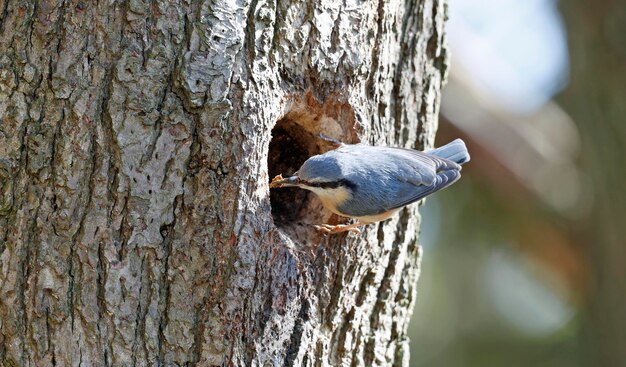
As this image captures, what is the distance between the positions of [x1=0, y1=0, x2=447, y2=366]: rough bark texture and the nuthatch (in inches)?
13.5

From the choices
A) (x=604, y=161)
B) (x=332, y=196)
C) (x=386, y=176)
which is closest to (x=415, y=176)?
(x=386, y=176)

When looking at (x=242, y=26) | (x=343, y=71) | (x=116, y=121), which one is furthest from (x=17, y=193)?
(x=343, y=71)

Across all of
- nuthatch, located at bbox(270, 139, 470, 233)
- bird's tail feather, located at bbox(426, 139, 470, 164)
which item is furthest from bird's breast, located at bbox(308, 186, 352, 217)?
→ bird's tail feather, located at bbox(426, 139, 470, 164)

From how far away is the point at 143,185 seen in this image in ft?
7.66

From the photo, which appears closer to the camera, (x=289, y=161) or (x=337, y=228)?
(x=337, y=228)

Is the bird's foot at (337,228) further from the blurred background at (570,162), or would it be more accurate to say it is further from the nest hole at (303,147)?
the blurred background at (570,162)

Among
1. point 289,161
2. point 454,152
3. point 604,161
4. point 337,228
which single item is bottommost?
point 337,228

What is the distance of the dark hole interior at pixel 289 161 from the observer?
3021 mm

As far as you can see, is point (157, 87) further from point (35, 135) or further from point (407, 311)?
point (407, 311)

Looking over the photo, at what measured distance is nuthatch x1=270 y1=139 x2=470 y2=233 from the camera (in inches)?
112

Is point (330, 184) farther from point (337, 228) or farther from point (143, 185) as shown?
point (143, 185)

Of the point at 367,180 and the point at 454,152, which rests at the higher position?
the point at 454,152

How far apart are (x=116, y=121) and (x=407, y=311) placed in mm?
1460

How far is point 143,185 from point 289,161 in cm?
101
